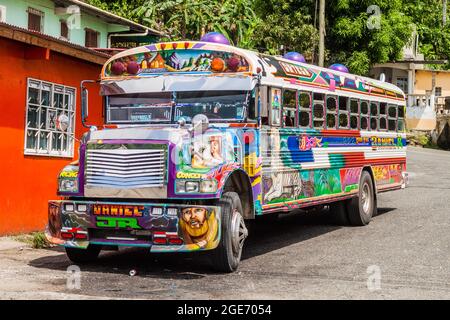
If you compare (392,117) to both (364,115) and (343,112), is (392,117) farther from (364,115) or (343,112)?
(343,112)

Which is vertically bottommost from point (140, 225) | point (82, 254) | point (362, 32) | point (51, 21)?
point (82, 254)

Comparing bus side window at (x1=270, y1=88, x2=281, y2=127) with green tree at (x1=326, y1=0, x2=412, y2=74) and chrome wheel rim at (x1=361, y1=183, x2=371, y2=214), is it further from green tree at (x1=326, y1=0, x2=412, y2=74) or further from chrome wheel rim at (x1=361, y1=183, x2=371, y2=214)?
green tree at (x1=326, y1=0, x2=412, y2=74)

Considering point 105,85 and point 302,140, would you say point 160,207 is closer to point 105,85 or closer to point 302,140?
point 105,85

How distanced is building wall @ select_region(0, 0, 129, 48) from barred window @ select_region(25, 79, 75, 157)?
4.41 meters

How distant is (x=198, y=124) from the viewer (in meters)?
8.88

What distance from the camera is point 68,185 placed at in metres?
8.84

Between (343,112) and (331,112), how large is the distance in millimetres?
623

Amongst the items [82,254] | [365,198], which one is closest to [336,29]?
[365,198]

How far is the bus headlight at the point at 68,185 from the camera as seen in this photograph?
28.9 feet

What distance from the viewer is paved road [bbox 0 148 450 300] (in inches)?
301

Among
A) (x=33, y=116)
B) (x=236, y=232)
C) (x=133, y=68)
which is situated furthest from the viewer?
(x=33, y=116)

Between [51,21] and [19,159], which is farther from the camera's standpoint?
[51,21]
